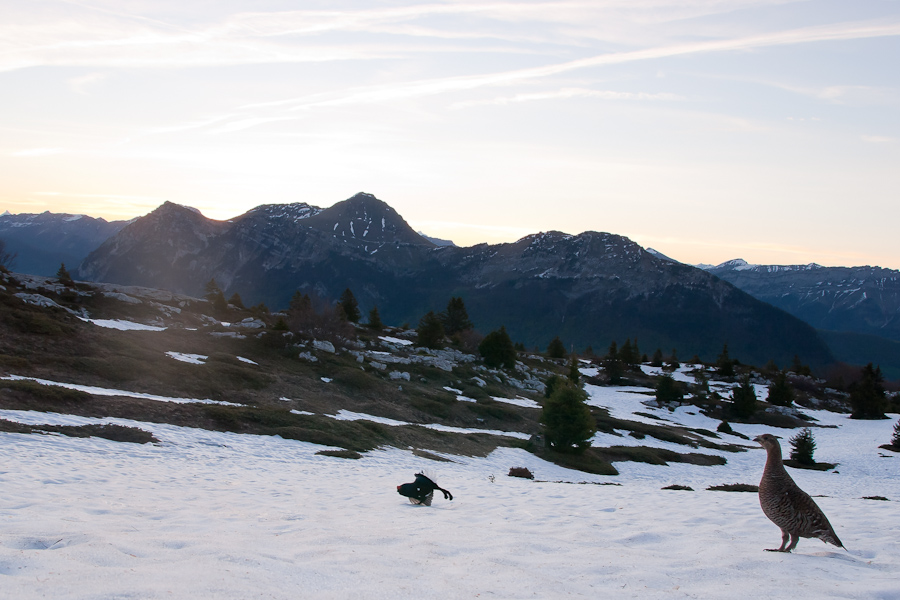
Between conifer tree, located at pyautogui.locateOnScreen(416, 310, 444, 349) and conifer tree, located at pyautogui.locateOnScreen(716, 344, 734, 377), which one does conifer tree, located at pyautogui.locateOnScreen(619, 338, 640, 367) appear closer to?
conifer tree, located at pyautogui.locateOnScreen(716, 344, 734, 377)

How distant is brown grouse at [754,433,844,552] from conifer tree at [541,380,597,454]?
24277 mm

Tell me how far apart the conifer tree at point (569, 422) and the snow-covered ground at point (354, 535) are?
13649 millimetres

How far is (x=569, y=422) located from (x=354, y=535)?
989 inches

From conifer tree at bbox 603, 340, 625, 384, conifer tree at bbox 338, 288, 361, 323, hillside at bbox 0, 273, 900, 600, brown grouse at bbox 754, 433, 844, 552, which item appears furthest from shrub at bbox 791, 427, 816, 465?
conifer tree at bbox 338, 288, 361, 323

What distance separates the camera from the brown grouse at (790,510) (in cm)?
802

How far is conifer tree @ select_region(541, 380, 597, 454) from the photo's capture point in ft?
106

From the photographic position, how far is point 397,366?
5031cm

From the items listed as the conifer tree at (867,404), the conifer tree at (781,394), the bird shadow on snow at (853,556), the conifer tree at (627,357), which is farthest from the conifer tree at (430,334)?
the bird shadow on snow at (853,556)

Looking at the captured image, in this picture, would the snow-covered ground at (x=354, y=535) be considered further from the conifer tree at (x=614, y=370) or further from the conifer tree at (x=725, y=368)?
the conifer tree at (x=725, y=368)

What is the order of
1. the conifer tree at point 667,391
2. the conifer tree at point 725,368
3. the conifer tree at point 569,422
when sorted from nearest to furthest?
1. the conifer tree at point 569,422
2. the conifer tree at point 667,391
3. the conifer tree at point 725,368

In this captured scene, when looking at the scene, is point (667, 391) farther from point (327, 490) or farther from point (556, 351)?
point (327, 490)

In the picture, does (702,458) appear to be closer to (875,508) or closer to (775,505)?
(875,508)

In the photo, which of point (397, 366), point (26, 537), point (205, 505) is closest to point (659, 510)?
point (205, 505)

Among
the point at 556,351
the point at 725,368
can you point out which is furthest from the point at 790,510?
the point at 556,351
